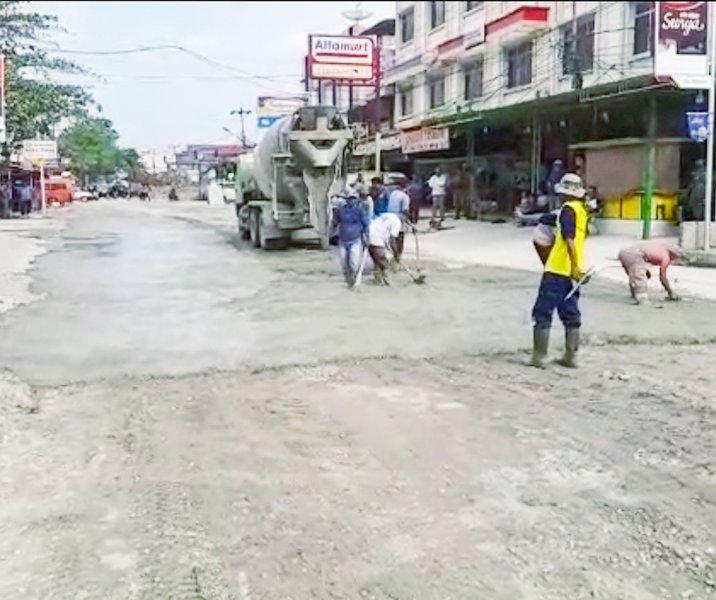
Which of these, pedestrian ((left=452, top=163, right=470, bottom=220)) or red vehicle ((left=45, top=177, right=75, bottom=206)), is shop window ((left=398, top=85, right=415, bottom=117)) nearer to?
pedestrian ((left=452, top=163, right=470, bottom=220))

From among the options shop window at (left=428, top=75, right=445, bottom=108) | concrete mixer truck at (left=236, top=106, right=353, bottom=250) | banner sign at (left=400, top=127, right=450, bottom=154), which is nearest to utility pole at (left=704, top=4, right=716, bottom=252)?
concrete mixer truck at (left=236, top=106, right=353, bottom=250)

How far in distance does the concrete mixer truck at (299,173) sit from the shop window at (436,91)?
18.1 meters

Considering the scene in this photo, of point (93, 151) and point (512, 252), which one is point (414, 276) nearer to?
point (512, 252)

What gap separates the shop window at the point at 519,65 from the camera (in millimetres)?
32438

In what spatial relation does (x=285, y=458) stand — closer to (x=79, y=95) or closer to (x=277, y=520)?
(x=277, y=520)

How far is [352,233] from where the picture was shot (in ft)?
46.0

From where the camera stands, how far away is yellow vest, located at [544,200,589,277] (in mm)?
8102

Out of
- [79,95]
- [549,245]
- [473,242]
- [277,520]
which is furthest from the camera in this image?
[79,95]

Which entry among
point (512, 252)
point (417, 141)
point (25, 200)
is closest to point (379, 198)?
point (512, 252)

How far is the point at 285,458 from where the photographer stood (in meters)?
5.62

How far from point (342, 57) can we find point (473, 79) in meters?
7.09

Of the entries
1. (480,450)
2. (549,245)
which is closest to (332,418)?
(480,450)

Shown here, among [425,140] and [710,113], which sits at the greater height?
[425,140]

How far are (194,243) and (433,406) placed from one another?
18484 millimetres
